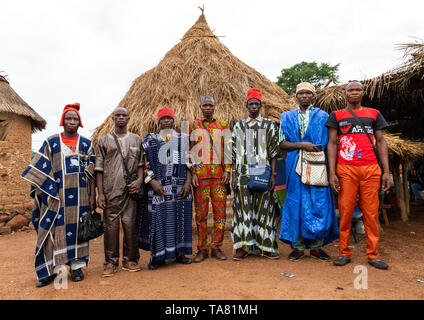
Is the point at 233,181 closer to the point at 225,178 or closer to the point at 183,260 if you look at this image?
the point at 225,178

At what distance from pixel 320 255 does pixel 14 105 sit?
25.1ft

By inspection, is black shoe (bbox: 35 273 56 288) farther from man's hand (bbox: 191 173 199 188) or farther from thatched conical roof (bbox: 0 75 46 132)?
thatched conical roof (bbox: 0 75 46 132)

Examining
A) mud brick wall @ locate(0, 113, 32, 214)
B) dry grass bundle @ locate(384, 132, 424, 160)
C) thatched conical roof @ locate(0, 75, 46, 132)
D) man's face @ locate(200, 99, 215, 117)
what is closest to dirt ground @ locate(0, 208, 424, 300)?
man's face @ locate(200, 99, 215, 117)

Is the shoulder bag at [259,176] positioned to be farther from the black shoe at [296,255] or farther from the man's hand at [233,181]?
the black shoe at [296,255]

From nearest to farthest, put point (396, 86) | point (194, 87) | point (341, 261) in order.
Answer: point (341, 261) → point (396, 86) → point (194, 87)

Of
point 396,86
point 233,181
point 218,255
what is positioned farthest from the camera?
point 396,86

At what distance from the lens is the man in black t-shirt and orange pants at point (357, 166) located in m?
3.24

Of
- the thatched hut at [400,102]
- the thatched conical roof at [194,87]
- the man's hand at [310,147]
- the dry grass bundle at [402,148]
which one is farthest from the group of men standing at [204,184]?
the dry grass bundle at [402,148]

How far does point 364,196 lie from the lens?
10.7 feet

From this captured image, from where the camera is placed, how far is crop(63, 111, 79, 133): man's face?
10.5 feet

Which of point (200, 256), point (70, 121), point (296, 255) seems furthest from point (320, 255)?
point (70, 121)

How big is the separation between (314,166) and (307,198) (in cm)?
39

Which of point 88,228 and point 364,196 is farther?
point 364,196

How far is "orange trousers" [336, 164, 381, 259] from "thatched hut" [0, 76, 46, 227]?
7319 millimetres
